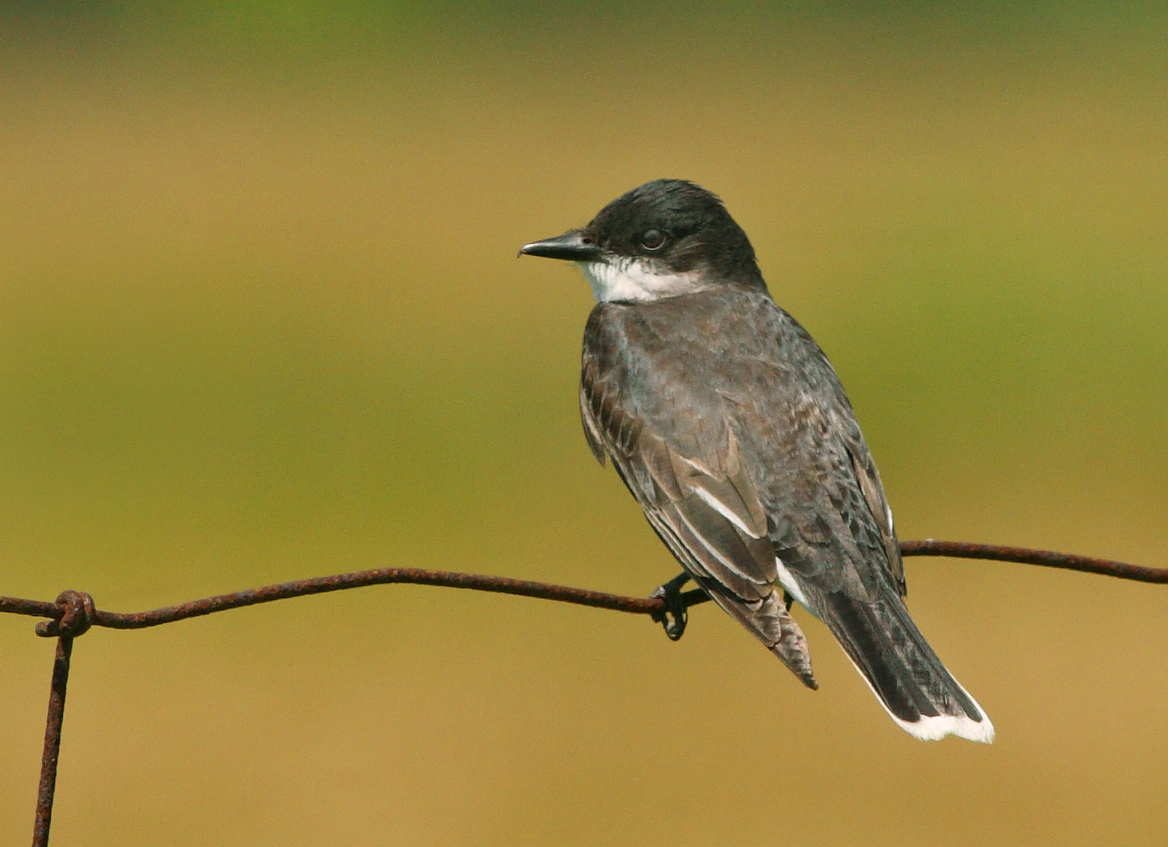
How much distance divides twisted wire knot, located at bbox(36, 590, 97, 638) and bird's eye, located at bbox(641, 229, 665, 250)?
3.44 metres

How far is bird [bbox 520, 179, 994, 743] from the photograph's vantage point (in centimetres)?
444

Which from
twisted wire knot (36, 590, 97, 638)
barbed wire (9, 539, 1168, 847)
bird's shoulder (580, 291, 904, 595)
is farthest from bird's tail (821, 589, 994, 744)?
twisted wire knot (36, 590, 97, 638)

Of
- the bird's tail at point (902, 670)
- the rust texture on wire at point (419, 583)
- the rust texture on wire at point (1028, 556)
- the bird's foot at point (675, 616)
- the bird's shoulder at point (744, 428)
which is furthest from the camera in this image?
the bird's shoulder at point (744, 428)

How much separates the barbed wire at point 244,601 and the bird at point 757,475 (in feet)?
1.78

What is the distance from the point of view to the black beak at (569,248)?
Result: 19.6ft

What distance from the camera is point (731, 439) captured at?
5.04m

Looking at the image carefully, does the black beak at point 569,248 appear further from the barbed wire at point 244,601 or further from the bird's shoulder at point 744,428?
the barbed wire at point 244,601

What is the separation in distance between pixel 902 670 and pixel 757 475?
84 cm

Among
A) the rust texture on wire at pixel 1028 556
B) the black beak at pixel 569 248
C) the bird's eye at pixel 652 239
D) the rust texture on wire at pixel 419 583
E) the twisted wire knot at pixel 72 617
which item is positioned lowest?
the twisted wire knot at pixel 72 617

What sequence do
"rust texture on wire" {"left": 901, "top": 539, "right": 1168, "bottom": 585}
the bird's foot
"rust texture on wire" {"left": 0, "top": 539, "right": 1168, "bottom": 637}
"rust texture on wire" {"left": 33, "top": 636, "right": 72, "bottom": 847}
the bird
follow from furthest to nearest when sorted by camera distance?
the bird's foot
the bird
"rust texture on wire" {"left": 901, "top": 539, "right": 1168, "bottom": 585}
"rust texture on wire" {"left": 0, "top": 539, "right": 1168, "bottom": 637}
"rust texture on wire" {"left": 33, "top": 636, "right": 72, "bottom": 847}

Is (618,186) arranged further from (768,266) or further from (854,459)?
(854,459)

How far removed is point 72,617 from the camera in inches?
116

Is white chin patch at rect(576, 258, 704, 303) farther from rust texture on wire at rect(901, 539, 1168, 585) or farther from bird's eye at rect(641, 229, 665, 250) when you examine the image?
rust texture on wire at rect(901, 539, 1168, 585)

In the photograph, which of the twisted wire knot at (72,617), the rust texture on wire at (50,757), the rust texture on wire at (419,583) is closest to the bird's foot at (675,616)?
the rust texture on wire at (419,583)
